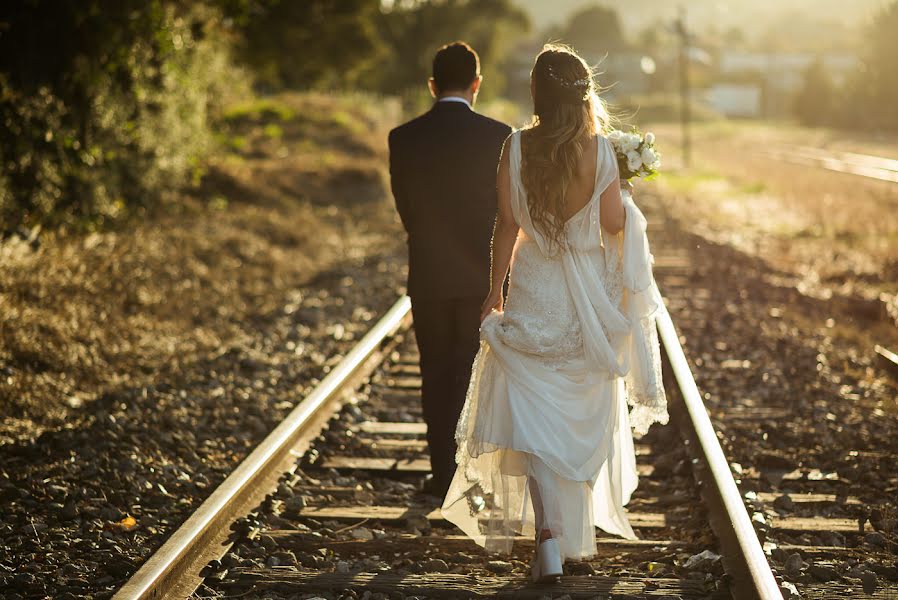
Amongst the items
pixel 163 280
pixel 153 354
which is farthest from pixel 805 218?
pixel 153 354

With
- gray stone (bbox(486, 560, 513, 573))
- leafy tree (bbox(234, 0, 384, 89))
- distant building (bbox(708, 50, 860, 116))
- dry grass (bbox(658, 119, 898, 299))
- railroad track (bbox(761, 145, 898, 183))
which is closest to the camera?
gray stone (bbox(486, 560, 513, 573))

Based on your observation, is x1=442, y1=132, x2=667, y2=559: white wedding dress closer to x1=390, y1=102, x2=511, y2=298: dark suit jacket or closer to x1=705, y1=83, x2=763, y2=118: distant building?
x1=390, y1=102, x2=511, y2=298: dark suit jacket

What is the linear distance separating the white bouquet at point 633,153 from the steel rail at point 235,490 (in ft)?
7.10

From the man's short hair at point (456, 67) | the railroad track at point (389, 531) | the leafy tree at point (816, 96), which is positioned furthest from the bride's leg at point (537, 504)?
the leafy tree at point (816, 96)

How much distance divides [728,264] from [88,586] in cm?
983

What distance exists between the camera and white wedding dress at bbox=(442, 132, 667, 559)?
4238mm

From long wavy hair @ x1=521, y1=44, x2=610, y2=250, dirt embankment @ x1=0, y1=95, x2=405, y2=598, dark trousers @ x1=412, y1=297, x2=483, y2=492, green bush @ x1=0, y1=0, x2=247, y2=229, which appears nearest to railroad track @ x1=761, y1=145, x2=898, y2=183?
dirt embankment @ x1=0, y1=95, x2=405, y2=598

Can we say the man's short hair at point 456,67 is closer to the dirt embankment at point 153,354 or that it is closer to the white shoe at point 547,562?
the white shoe at point 547,562

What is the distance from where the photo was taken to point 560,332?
4.26m

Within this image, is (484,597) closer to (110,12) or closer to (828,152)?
(110,12)

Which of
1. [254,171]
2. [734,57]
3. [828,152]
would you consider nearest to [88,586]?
[254,171]

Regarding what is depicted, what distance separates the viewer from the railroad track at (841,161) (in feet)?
91.2

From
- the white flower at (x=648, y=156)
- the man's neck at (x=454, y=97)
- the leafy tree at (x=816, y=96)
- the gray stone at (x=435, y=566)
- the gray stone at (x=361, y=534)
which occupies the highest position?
the leafy tree at (x=816, y=96)

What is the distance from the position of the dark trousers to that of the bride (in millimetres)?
679
